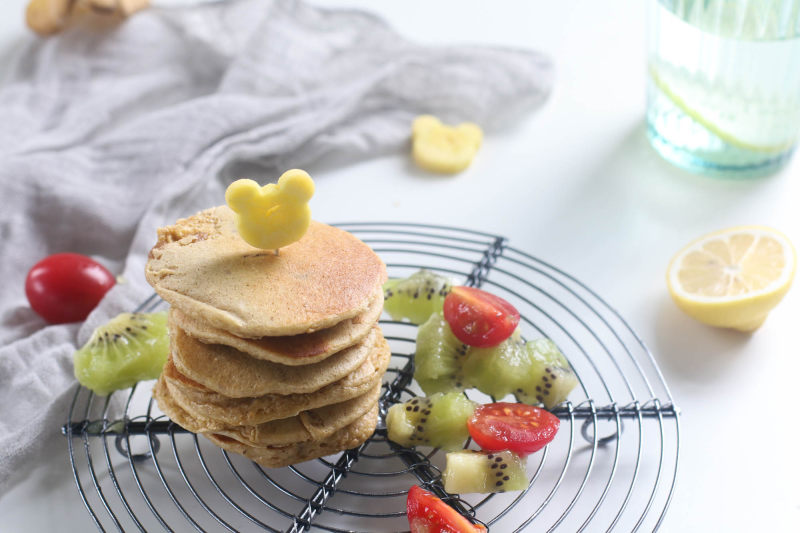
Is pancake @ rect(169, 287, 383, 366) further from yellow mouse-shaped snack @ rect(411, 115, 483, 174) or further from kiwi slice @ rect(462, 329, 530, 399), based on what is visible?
yellow mouse-shaped snack @ rect(411, 115, 483, 174)

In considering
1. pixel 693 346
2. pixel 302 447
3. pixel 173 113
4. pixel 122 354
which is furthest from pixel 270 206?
pixel 173 113

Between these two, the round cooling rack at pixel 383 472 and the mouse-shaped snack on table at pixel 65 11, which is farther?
the mouse-shaped snack on table at pixel 65 11

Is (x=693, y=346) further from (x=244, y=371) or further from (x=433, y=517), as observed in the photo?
(x=244, y=371)

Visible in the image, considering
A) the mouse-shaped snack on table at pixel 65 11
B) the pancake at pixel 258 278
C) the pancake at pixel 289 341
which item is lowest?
the mouse-shaped snack on table at pixel 65 11

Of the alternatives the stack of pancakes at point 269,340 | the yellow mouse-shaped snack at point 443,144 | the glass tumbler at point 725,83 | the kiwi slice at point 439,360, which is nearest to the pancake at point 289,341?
the stack of pancakes at point 269,340

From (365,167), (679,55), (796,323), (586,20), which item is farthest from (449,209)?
(586,20)

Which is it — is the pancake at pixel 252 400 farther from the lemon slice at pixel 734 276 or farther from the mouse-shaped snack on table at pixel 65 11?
the mouse-shaped snack on table at pixel 65 11

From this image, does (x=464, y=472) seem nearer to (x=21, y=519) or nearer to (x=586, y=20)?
(x=21, y=519)

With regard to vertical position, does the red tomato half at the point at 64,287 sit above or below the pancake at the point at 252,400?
below
